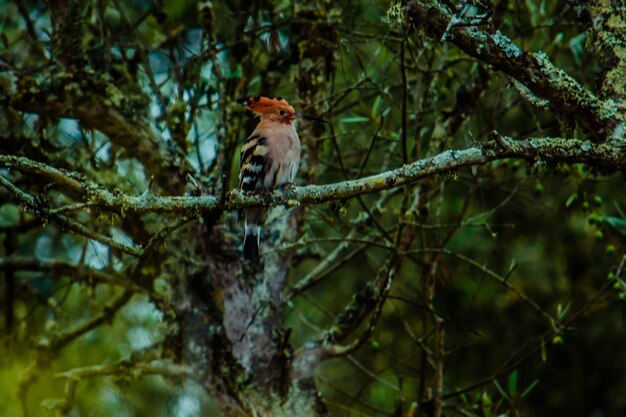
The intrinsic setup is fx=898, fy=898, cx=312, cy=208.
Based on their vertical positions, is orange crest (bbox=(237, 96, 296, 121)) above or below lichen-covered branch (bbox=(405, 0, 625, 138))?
above

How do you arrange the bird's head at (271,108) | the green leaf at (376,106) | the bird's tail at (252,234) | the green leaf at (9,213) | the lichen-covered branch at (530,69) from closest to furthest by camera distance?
the lichen-covered branch at (530,69) → the bird's tail at (252,234) → the bird's head at (271,108) → the green leaf at (376,106) → the green leaf at (9,213)

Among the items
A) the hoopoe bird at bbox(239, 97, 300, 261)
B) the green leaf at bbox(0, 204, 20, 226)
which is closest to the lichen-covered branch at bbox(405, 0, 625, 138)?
the hoopoe bird at bbox(239, 97, 300, 261)

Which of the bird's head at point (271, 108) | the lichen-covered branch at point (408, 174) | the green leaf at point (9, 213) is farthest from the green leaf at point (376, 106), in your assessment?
the green leaf at point (9, 213)

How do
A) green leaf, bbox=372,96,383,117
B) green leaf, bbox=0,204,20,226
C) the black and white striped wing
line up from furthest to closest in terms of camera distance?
green leaf, bbox=0,204,20,226 < green leaf, bbox=372,96,383,117 < the black and white striped wing

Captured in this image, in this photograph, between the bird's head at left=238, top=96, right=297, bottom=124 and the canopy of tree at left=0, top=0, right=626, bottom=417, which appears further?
the bird's head at left=238, top=96, right=297, bottom=124

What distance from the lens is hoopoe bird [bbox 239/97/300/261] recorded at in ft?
14.9

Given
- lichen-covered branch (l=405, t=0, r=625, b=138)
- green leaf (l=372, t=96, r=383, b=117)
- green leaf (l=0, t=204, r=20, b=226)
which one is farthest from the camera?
green leaf (l=0, t=204, r=20, b=226)

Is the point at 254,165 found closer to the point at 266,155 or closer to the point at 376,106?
the point at 266,155

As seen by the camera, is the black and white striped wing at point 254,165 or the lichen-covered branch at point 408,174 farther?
the black and white striped wing at point 254,165

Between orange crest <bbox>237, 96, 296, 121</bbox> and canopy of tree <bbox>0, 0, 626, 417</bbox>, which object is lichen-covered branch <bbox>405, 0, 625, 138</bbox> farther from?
orange crest <bbox>237, 96, 296, 121</bbox>

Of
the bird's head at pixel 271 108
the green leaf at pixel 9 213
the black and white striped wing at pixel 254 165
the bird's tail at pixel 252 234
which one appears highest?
the green leaf at pixel 9 213

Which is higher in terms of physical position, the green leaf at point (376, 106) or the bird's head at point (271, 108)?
the green leaf at point (376, 106)

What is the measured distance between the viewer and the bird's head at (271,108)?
4.82 metres

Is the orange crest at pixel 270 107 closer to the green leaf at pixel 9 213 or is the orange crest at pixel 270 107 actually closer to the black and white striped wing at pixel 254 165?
the black and white striped wing at pixel 254 165
